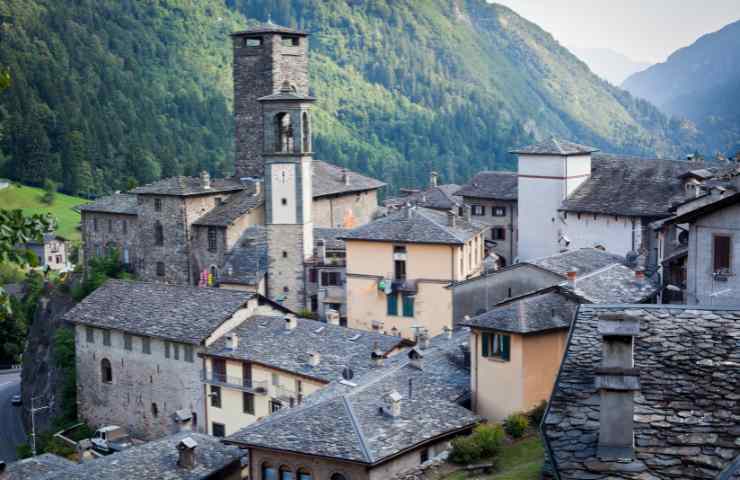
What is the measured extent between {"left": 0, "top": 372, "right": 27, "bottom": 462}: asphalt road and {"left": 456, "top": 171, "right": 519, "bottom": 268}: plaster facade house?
30064mm

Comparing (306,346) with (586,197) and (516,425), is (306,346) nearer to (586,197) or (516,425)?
(516,425)

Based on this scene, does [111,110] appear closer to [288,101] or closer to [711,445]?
[288,101]

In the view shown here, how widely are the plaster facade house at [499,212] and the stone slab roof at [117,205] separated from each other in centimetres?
2165

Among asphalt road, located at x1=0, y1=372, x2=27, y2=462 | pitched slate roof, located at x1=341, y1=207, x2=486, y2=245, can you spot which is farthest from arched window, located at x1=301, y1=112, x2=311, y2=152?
asphalt road, located at x1=0, y1=372, x2=27, y2=462

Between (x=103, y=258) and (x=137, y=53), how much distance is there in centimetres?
13229

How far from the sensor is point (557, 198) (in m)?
55.2

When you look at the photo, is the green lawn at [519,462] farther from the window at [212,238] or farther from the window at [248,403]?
the window at [212,238]

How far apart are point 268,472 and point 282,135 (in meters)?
27.9

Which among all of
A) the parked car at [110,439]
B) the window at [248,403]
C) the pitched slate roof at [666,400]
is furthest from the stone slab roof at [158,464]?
the pitched slate roof at [666,400]

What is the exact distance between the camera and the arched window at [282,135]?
179 feet

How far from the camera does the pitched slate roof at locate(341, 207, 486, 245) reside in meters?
48.9

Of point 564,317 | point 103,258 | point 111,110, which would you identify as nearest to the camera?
point 564,317

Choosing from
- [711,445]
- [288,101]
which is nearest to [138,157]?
[288,101]

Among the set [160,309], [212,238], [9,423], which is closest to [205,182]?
[212,238]
